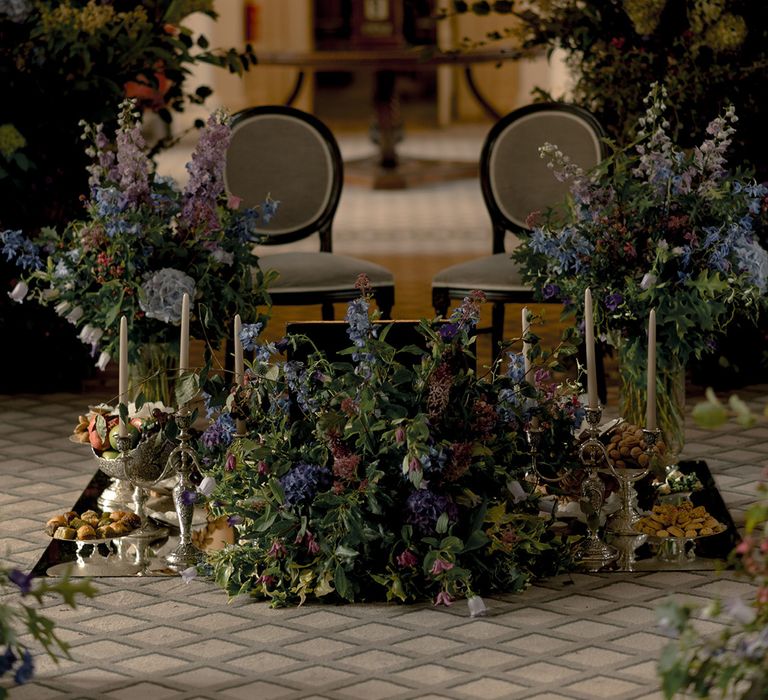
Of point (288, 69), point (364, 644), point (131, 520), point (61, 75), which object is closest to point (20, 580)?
point (364, 644)

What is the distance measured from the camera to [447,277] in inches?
195

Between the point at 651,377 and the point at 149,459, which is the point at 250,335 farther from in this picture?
the point at 651,377

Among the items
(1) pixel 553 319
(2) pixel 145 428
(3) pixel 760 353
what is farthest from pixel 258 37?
(2) pixel 145 428

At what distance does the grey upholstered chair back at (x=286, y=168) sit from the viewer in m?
5.28

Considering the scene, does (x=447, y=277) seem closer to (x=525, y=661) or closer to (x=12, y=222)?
(x=12, y=222)

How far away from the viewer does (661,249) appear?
3863mm

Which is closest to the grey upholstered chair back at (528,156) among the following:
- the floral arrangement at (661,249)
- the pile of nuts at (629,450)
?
the floral arrangement at (661,249)

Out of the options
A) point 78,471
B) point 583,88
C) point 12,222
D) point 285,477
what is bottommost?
point 78,471

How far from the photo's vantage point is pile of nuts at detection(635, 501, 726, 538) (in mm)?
3623

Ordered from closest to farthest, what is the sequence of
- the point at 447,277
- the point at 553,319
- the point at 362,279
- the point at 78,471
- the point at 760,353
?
the point at 362,279 → the point at 78,471 → the point at 447,277 → the point at 760,353 → the point at 553,319

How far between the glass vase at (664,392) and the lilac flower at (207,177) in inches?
45.4

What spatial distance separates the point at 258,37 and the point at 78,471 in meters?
9.02

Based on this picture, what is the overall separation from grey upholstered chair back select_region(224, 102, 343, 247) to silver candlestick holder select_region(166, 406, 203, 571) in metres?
1.83

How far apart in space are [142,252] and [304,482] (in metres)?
1.04
